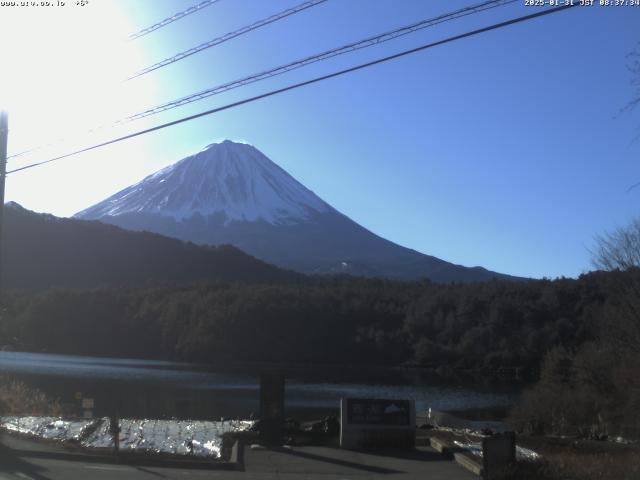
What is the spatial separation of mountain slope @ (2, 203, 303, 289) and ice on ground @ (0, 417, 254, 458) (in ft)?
252

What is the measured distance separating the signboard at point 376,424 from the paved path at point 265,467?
23.7 inches

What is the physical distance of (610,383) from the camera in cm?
3700

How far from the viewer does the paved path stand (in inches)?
528

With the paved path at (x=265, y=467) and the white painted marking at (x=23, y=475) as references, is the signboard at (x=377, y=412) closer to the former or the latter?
the paved path at (x=265, y=467)

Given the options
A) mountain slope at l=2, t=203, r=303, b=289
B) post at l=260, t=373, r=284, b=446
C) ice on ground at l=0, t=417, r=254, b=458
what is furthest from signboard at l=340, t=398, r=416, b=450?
mountain slope at l=2, t=203, r=303, b=289

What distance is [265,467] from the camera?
14.7m

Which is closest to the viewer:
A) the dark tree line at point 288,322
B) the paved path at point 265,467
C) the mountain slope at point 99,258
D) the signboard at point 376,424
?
the paved path at point 265,467

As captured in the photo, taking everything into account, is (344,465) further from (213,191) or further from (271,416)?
(213,191)

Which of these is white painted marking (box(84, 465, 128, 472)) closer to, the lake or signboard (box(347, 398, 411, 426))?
signboard (box(347, 398, 411, 426))

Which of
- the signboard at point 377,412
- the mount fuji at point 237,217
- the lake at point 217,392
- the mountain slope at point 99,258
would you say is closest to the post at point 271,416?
the signboard at point 377,412

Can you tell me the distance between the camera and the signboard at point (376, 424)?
1736 centimetres

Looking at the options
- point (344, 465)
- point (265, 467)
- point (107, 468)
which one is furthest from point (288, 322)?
point (107, 468)

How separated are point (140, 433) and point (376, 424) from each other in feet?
17.5

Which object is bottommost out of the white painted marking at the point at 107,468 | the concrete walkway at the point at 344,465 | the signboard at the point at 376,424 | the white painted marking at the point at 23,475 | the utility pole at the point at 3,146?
the white painted marking at the point at 23,475
